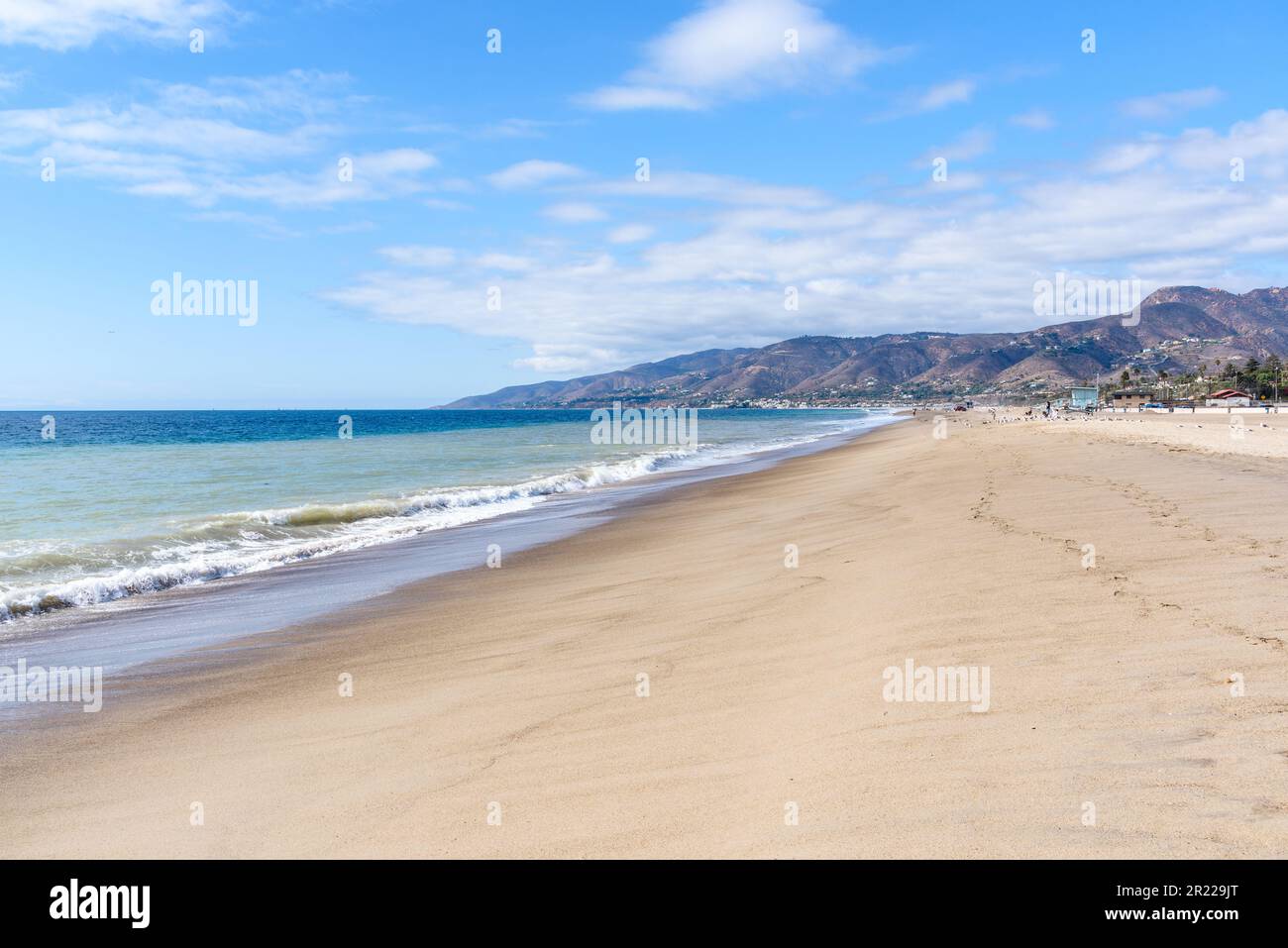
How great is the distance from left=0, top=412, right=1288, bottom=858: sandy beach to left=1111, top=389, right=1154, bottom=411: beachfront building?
98.9m

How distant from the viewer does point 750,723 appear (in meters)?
4.74

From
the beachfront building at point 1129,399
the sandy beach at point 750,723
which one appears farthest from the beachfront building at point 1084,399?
the sandy beach at point 750,723

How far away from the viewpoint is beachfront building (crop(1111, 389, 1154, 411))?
9350 centimetres

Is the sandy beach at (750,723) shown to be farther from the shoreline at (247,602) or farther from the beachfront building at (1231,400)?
the beachfront building at (1231,400)

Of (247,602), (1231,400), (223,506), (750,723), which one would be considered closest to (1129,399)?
(1231,400)

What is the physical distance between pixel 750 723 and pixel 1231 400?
103 metres

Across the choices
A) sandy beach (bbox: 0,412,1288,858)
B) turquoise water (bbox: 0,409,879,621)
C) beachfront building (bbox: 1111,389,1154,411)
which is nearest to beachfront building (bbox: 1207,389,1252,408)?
beachfront building (bbox: 1111,389,1154,411)

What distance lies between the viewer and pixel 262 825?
160 inches

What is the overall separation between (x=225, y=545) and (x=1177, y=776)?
14.7 m

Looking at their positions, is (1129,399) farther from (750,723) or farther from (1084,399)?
(750,723)
